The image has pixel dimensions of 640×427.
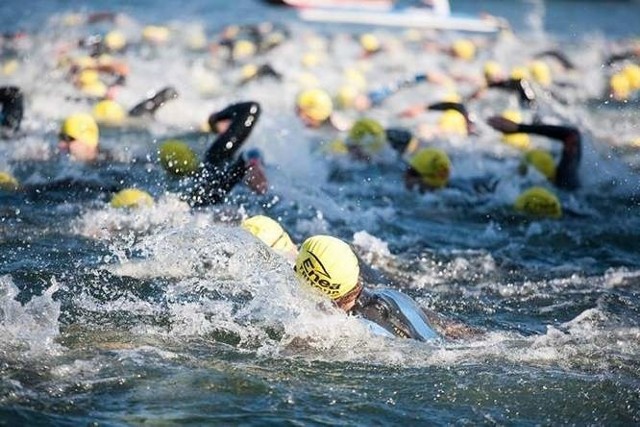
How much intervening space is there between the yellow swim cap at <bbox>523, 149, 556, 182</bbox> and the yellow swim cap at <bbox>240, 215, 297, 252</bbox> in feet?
18.7

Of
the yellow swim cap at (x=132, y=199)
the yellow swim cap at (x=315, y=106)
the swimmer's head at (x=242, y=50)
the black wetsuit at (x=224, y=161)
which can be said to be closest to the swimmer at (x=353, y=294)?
the black wetsuit at (x=224, y=161)

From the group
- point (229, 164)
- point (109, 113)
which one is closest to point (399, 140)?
point (229, 164)

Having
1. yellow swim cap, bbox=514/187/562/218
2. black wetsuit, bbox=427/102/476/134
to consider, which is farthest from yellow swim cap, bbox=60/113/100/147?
yellow swim cap, bbox=514/187/562/218

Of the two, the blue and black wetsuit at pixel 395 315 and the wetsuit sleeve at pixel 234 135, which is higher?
the blue and black wetsuit at pixel 395 315

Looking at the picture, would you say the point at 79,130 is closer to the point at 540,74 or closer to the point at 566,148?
the point at 566,148

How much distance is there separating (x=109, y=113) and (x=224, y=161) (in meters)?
5.38

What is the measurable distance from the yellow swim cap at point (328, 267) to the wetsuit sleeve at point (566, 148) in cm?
463

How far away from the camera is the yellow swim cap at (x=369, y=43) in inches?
925

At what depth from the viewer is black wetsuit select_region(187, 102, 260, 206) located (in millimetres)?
9016

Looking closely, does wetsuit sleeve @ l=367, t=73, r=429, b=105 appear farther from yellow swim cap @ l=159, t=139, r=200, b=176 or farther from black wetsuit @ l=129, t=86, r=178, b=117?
yellow swim cap @ l=159, t=139, r=200, b=176

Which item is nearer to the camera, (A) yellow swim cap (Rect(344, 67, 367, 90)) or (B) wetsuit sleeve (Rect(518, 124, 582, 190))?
(B) wetsuit sleeve (Rect(518, 124, 582, 190))

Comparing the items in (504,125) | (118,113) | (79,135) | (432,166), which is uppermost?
(504,125)

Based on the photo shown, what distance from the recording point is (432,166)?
446 inches

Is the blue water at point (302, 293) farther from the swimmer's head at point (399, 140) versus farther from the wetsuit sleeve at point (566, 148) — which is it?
the swimmer's head at point (399, 140)
